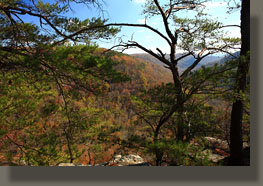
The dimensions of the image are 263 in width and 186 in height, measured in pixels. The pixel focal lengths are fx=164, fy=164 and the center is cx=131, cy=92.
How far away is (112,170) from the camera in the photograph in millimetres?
900

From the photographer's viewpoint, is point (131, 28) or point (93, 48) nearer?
point (93, 48)

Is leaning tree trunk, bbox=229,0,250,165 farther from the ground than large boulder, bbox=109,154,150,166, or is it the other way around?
leaning tree trunk, bbox=229,0,250,165

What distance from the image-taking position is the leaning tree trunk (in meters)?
1.45

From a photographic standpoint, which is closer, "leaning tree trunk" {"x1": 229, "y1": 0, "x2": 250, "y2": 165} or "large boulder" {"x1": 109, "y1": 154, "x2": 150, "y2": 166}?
"leaning tree trunk" {"x1": 229, "y1": 0, "x2": 250, "y2": 165}

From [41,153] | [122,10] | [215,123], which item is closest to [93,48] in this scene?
[122,10]

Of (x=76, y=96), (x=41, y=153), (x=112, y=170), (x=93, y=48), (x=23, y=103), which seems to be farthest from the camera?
Answer: (x=23, y=103)

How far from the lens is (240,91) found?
4.76ft

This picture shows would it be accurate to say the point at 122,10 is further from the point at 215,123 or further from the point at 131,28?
the point at 215,123

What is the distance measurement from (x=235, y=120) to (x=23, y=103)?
8.83 ft

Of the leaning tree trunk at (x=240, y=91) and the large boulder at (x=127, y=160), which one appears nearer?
the leaning tree trunk at (x=240, y=91)

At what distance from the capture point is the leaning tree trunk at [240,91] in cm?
145

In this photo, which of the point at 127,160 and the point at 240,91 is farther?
the point at 127,160

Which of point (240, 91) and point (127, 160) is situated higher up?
point (240, 91)

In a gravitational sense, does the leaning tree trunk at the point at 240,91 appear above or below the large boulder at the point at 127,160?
above
